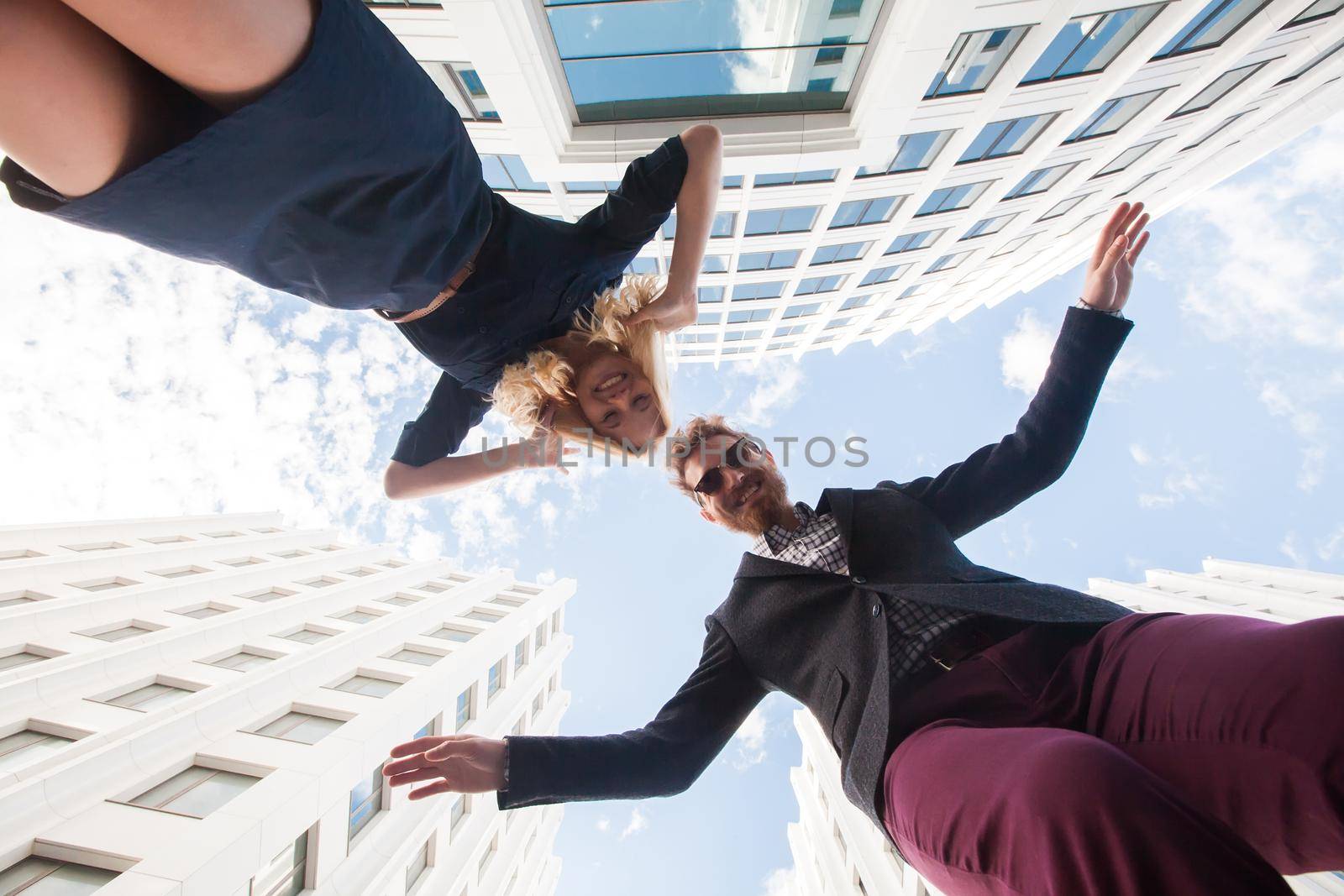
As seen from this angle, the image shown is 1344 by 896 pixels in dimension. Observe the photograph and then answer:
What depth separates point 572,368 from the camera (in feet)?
8.63

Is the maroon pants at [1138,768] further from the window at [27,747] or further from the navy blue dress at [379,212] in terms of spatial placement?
the window at [27,747]

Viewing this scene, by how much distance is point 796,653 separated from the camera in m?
2.50

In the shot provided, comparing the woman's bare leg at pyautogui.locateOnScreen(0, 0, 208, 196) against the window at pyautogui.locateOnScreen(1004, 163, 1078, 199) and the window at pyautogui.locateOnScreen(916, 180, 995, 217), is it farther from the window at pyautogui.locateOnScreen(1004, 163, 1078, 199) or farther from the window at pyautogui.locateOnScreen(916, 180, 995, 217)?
the window at pyautogui.locateOnScreen(1004, 163, 1078, 199)

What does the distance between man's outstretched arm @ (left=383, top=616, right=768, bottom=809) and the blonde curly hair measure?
1.39 meters

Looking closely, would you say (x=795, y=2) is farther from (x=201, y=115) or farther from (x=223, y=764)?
(x=223, y=764)

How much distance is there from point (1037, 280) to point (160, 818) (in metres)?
27.7

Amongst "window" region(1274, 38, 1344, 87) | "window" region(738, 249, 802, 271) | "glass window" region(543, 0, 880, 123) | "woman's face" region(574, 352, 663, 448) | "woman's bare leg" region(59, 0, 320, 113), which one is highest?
"window" region(1274, 38, 1344, 87)

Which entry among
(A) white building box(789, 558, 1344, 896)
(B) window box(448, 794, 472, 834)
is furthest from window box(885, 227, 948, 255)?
(B) window box(448, 794, 472, 834)

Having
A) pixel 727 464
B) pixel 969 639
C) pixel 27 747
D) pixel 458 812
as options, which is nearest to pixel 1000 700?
pixel 969 639

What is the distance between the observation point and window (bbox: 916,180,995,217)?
12.5 metres

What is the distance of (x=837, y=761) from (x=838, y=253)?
13.8 m

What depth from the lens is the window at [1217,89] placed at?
34.8 feet

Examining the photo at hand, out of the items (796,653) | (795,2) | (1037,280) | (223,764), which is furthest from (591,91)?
(1037,280)

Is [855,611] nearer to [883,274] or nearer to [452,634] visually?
[452,634]
